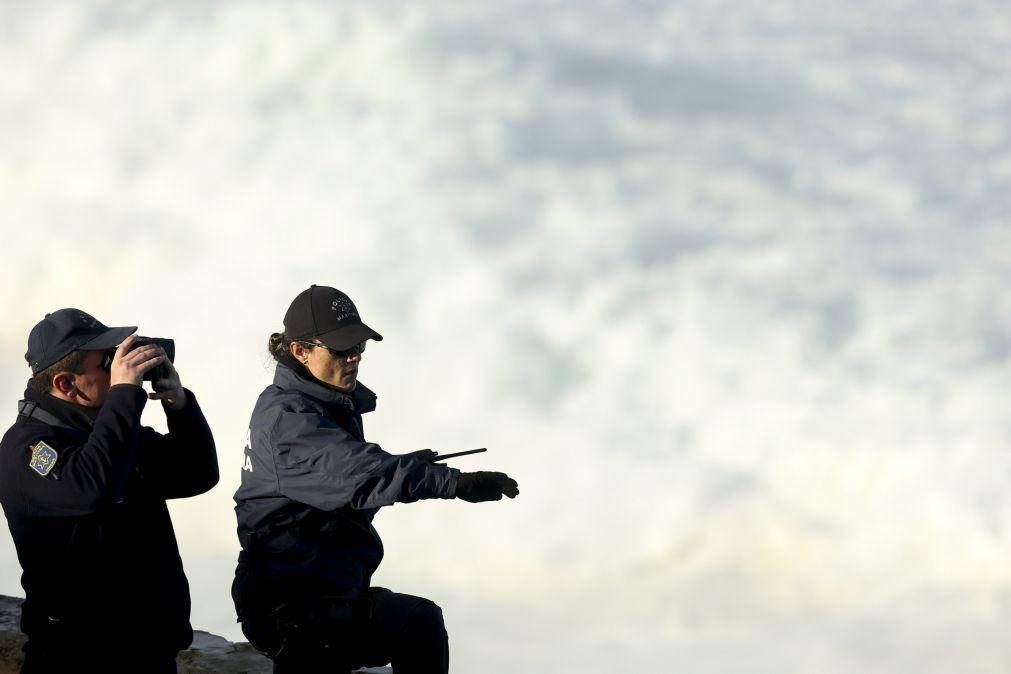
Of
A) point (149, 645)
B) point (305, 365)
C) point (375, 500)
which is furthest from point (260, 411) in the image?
point (149, 645)

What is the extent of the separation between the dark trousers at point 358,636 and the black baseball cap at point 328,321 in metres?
1.12

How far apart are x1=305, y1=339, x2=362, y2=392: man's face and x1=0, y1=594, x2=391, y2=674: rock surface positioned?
2.45 metres

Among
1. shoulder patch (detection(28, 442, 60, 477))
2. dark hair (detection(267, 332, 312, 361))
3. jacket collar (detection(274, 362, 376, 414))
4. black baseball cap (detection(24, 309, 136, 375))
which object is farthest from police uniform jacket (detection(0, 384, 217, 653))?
dark hair (detection(267, 332, 312, 361))

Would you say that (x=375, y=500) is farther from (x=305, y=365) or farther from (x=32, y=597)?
(x=32, y=597)

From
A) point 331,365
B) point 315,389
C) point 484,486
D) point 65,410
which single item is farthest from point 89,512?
point 484,486

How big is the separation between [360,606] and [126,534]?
1114mm

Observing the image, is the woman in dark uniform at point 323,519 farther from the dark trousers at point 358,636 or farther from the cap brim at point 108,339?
the cap brim at point 108,339

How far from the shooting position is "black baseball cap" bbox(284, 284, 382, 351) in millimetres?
5648

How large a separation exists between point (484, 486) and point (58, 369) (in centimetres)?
171

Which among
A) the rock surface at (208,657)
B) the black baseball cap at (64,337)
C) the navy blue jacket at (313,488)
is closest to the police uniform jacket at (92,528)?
the black baseball cap at (64,337)

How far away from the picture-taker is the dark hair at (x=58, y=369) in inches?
190

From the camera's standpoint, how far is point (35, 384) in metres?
4.86

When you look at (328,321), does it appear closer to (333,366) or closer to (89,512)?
(333,366)

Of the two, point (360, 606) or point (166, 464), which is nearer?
point (166, 464)
